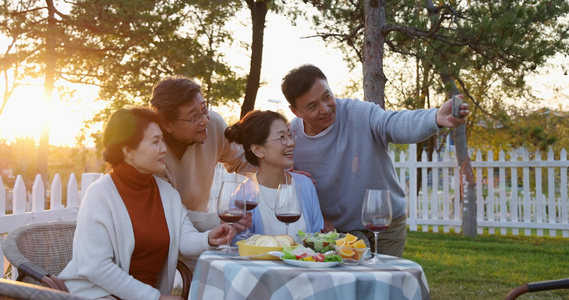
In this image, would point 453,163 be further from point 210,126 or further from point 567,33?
point 210,126

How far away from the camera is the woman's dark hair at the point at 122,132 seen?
285 cm

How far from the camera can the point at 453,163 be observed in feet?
38.9

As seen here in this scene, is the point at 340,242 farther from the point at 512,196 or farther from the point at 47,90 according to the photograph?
the point at 47,90

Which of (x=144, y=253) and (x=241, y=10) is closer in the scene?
(x=144, y=253)

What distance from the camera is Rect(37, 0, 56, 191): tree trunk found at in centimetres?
1586

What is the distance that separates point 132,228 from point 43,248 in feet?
1.94

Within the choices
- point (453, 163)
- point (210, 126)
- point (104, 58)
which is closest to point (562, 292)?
point (210, 126)

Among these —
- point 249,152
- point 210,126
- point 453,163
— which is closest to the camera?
point 249,152

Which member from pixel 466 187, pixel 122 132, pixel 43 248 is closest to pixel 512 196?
pixel 466 187

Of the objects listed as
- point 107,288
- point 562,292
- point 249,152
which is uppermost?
point 249,152

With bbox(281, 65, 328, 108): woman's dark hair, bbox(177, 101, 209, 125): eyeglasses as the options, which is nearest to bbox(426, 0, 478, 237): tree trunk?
bbox(281, 65, 328, 108): woman's dark hair

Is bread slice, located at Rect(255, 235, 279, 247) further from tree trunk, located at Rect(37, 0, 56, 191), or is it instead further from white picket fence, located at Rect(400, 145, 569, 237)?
tree trunk, located at Rect(37, 0, 56, 191)

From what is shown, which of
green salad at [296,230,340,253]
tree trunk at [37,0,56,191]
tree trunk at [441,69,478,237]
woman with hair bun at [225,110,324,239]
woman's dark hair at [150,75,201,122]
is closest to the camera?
green salad at [296,230,340,253]

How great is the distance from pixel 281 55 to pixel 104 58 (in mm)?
5681
